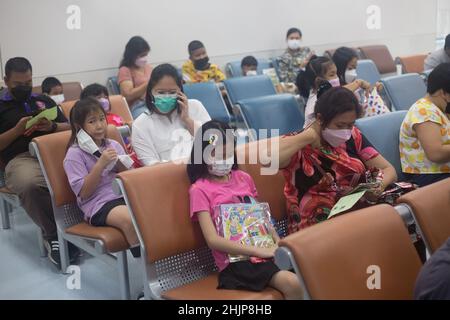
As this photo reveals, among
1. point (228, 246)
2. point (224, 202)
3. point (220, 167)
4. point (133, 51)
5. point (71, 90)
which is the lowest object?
point (228, 246)

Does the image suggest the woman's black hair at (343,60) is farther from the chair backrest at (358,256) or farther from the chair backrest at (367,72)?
the chair backrest at (358,256)

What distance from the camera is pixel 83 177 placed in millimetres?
2412

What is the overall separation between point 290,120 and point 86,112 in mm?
1423

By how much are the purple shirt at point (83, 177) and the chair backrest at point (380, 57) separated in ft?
17.8

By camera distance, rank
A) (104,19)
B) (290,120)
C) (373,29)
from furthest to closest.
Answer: (373,29), (104,19), (290,120)

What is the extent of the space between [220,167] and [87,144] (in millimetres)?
821

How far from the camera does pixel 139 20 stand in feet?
17.9

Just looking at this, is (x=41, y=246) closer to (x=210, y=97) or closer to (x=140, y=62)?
(x=210, y=97)

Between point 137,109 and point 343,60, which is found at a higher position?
point 343,60

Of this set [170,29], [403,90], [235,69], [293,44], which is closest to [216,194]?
[403,90]

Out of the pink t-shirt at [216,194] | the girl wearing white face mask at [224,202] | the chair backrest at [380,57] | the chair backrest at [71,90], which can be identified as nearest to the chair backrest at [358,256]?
the girl wearing white face mask at [224,202]

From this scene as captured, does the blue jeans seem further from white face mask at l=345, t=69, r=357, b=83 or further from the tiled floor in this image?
white face mask at l=345, t=69, r=357, b=83
